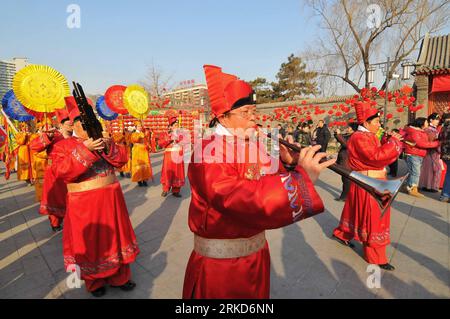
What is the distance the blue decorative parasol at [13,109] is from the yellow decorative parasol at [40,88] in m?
3.42

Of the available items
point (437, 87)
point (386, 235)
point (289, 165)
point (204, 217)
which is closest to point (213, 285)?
point (204, 217)

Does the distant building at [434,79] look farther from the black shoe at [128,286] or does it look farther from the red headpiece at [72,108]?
the red headpiece at [72,108]

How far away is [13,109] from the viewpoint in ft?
21.0

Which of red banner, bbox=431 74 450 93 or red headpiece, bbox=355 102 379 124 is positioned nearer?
red headpiece, bbox=355 102 379 124

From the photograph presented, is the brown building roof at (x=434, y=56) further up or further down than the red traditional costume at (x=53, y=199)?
further up

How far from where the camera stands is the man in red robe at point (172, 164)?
268 inches

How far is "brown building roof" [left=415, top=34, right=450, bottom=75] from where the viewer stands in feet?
36.8

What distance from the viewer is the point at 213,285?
5.21ft

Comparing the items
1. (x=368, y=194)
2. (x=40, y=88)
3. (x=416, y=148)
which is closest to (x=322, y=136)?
(x=416, y=148)

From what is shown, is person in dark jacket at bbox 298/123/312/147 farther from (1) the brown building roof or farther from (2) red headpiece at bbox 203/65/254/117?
(2) red headpiece at bbox 203/65/254/117

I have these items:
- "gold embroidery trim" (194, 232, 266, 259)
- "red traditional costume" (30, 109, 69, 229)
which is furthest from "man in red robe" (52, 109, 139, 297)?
"red traditional costume" (30, 109, 69, 229)
